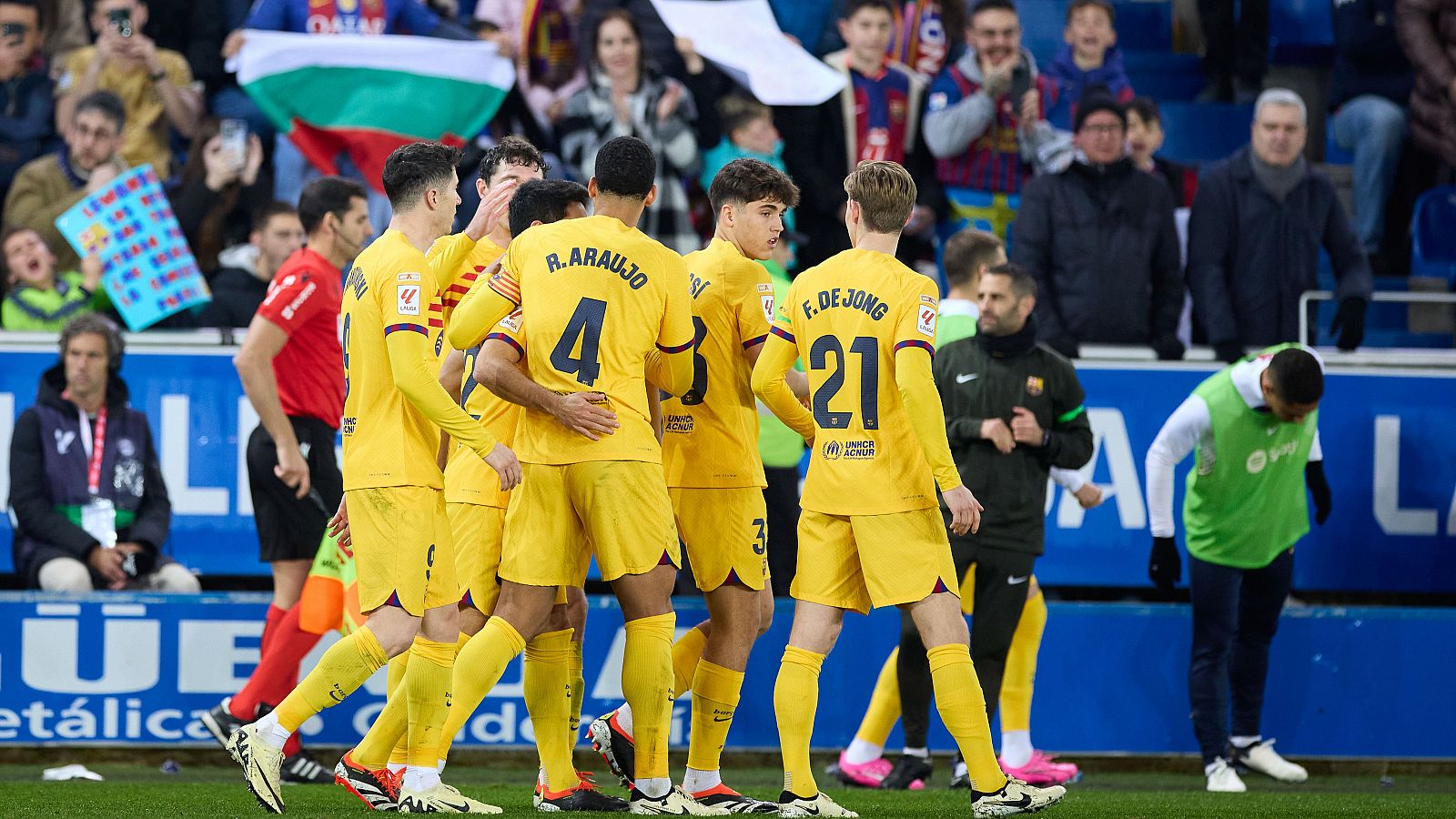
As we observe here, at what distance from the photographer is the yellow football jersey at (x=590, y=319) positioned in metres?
5.82

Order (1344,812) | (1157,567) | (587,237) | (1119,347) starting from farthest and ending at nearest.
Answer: (1119,347)
(1157,567)
(1344,812)
(587,237)

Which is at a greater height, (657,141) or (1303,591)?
(657,141)

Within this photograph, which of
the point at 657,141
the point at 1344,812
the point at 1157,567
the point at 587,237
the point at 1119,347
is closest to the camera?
the point at 587,237

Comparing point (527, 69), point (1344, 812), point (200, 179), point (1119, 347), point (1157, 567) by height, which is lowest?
point (1344, 812)

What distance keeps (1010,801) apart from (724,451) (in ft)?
5.26

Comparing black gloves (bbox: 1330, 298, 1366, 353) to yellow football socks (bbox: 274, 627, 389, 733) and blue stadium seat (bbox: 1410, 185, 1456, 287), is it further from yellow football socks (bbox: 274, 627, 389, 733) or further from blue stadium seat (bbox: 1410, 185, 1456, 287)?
yellow football socks (bbox: 274, 627, 389, 733)

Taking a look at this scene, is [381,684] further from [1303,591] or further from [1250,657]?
[1303,591]

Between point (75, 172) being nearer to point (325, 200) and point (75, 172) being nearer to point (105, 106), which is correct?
point (105, 106)

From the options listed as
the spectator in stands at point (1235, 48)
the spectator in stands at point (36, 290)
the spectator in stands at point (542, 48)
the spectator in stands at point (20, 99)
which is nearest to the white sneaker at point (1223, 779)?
the spectator in stands at point (542, 48)

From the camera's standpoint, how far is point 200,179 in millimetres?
10578

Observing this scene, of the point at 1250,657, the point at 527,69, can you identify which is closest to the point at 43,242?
the point at 527,69

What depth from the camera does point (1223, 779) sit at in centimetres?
809

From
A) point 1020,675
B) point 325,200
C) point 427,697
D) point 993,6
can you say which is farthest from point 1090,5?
point 427,697

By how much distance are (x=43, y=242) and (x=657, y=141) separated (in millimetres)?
3558
